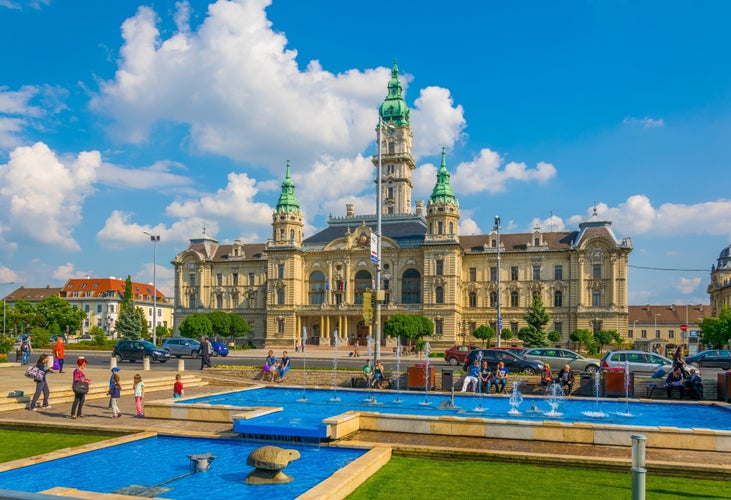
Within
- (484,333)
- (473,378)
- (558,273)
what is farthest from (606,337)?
(473,378)

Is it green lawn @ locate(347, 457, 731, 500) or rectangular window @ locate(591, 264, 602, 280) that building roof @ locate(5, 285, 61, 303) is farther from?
green lawn @ locate(347, 457, 731, 500)

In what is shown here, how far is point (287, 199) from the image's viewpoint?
85.4 m

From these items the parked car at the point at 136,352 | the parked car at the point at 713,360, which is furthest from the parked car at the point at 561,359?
the parked car at the point at 136,352

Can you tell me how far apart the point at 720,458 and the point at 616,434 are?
214 centimetres

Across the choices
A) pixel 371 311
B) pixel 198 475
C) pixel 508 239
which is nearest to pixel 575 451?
pixel 198 475

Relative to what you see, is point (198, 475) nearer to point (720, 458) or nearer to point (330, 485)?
point (330, 485)

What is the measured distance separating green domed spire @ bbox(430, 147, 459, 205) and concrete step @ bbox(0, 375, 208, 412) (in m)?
51.6

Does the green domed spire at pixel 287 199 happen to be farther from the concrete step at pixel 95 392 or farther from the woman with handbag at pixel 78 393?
the woman with handbag at pixel 78 393

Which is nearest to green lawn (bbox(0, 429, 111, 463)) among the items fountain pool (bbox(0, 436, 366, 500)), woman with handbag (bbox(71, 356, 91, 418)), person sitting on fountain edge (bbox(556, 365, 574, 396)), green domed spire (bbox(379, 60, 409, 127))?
woman with handbag (bbox(71, 356, 91, 418))

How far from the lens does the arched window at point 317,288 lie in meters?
83.5

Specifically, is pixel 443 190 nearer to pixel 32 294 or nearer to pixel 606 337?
pixel 606 337

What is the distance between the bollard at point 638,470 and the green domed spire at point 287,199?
79757 mm

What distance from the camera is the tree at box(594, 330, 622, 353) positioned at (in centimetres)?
6650

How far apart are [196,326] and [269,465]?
2393 inches
